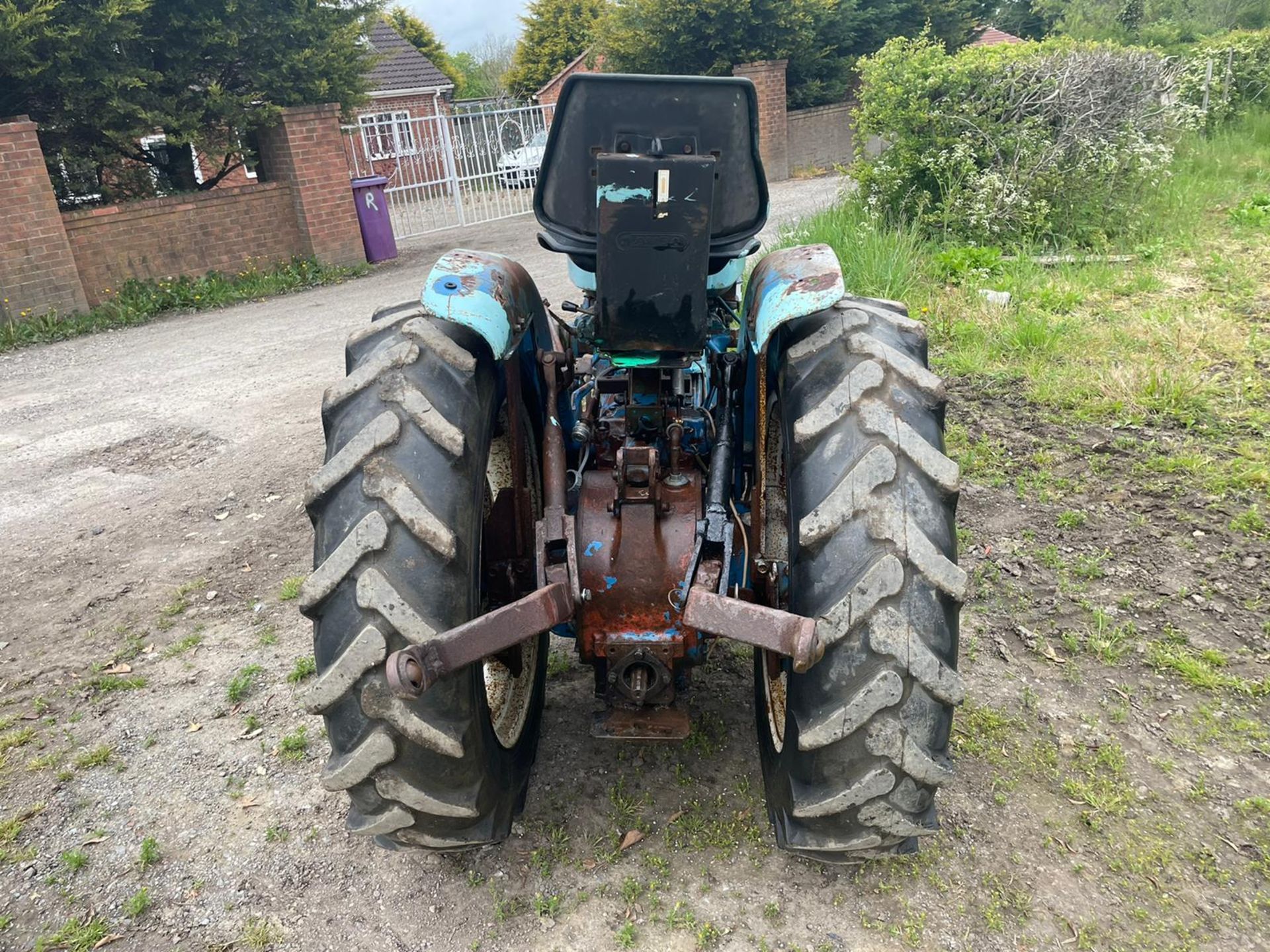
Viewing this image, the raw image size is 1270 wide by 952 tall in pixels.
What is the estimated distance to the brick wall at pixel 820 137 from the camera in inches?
802

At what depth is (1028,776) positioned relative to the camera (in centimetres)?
271

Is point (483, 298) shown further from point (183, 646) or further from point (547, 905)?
point (183, 646)

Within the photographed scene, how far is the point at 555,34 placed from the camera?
111ft

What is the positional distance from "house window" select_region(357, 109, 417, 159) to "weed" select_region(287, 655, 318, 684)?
11.6 metres

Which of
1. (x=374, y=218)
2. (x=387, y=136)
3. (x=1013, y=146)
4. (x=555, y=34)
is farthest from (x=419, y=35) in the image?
(x=1013, y=146)

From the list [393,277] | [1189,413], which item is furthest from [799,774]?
[393,277]

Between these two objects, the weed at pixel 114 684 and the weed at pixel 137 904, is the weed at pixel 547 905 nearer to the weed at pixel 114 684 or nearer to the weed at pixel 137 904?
the weed at pixel 137 904

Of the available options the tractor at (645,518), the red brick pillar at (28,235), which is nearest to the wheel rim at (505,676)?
the tractor at (645,518)

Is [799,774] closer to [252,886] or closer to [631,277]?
[631,277]

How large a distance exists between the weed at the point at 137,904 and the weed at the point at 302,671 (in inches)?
38.7

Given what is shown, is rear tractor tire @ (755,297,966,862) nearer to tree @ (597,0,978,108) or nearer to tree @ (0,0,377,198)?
tree @ (0,0,377,198)

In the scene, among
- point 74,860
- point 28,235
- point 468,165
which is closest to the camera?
point 74,860

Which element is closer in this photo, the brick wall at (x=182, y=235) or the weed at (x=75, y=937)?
the weed at (x=75, y=937)

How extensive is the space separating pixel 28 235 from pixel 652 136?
32.7 feet
